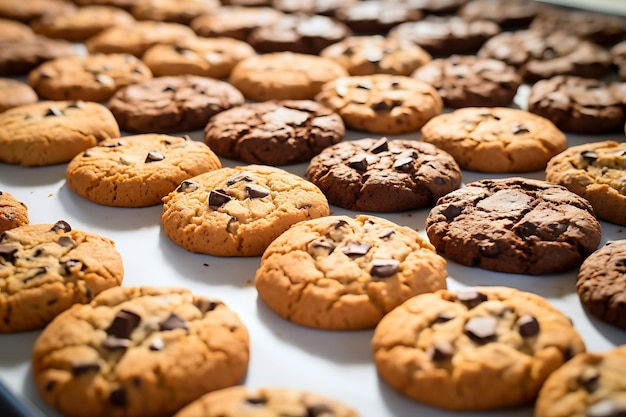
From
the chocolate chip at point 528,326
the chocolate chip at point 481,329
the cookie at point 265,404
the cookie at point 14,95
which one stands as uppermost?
the chocolate chip at point 528,326

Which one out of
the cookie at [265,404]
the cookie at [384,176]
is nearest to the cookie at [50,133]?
the cookie at [384,176]

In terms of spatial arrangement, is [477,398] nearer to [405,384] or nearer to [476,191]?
[405,384]

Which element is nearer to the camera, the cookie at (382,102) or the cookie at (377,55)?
the cookie at (382,102)

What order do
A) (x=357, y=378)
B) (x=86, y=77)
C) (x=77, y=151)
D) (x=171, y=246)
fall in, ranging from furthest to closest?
1. (x=86, y=77)
2. (x=77, y=151)
3. (x=171, y=246)
4. (x=357, y=378)

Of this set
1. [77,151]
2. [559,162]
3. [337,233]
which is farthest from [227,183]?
[559,162]

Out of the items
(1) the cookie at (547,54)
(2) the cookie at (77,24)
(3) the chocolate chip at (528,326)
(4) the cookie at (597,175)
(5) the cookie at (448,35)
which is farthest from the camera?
(2) the cookie at (77,24)

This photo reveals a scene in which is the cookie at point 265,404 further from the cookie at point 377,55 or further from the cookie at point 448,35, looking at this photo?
the cookie at point 448,35

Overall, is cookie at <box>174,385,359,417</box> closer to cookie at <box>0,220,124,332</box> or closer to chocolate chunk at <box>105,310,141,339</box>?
chocolate chunk at <box>105,310,141,339</box>

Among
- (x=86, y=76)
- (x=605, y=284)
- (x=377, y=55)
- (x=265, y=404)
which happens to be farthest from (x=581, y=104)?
(x=86, y=76)
